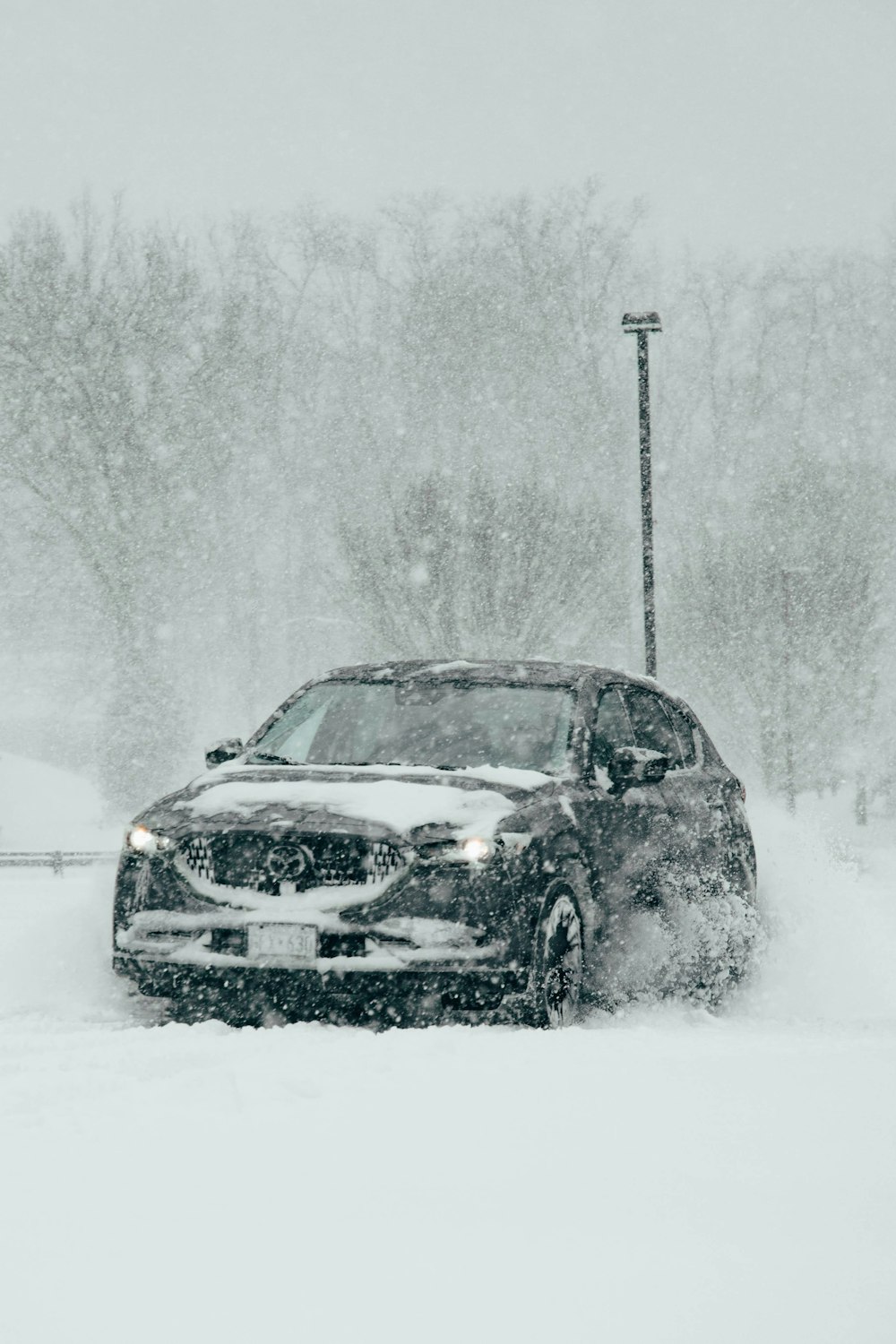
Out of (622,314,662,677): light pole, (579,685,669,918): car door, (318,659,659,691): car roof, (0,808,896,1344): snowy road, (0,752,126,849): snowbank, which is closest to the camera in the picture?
(0,808,896,1344): snowy road

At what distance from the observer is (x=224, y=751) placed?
337 inches

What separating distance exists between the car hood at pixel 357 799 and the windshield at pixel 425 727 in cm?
37

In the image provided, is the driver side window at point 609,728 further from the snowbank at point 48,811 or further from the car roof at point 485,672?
the snowbank at point 48,811

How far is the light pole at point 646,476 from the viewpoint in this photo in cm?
2323

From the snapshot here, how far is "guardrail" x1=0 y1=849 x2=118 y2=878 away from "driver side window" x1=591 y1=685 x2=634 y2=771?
1886 centimetres

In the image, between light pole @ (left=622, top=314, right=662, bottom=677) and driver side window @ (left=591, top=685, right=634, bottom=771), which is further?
light pole @ (left=622, top=314, right=662, bottom=677)

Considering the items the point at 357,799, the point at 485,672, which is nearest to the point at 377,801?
the point at 357,799

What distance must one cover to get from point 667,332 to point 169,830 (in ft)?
168

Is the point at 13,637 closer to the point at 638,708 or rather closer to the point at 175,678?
the point at 175,678

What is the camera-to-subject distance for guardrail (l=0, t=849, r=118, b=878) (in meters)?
27.1

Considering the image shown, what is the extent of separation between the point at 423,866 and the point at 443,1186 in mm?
2731

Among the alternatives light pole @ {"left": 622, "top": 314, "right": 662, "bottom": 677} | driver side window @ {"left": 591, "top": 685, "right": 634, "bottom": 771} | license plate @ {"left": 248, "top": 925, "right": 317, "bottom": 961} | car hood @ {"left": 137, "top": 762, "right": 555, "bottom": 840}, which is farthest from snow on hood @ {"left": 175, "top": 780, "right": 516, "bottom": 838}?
light pole @ {"left": 622, "top": 314, "right": 662, "bottom": 677}

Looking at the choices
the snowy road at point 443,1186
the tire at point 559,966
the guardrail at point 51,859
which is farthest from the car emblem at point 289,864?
the guardrail at point 51,859

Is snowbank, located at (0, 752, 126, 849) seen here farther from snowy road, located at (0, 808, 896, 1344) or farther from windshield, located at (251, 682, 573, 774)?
snowy road, located at (0, 808, 896, 1344)
